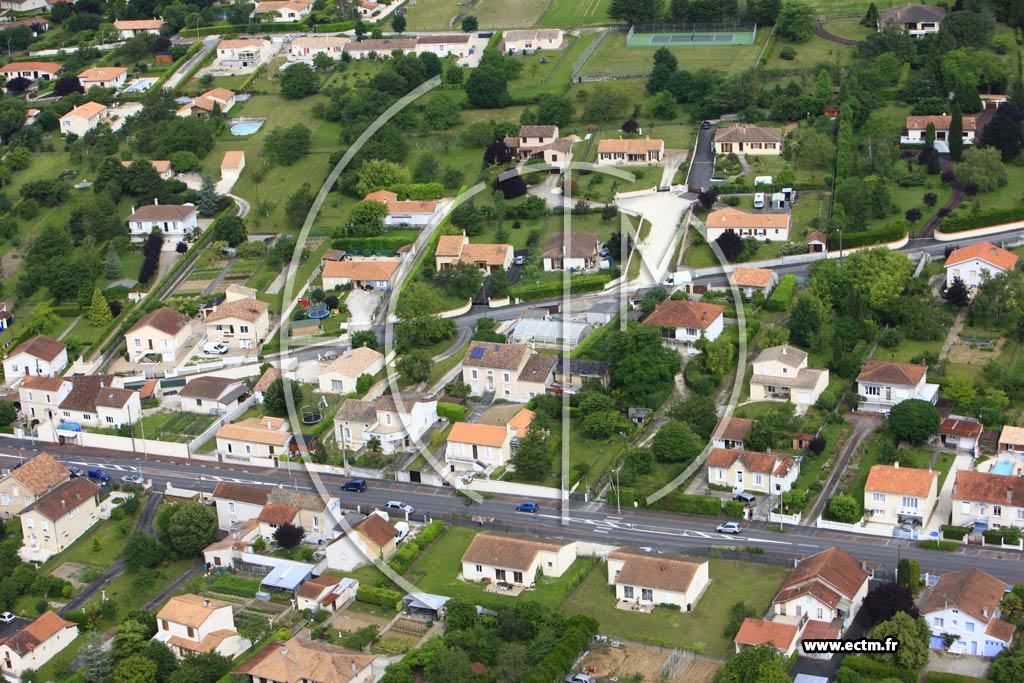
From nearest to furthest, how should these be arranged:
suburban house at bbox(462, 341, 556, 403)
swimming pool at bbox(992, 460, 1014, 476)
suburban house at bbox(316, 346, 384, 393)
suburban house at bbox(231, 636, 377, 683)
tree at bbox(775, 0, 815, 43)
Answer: suburban house at bbox(231, 636, 377, 683) < swimming pool at bbox(992, 460, 1014, 476) < suburban house at bbox(462, 341, 556, 403) < suburban house at bbox(316, 346, 384, 393) < tree at bbox(775, 0, 815, 43)

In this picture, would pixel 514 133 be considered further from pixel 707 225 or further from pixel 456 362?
pixel 456 362

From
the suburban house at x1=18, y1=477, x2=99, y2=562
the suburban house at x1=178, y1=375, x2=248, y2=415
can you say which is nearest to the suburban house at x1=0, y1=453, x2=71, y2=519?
the suburban house at x1=18, y1=477, x2=99, y2=562

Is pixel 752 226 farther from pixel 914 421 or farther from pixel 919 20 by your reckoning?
pixel 919 20

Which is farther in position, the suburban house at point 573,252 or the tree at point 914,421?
the suburban house at point 573,252

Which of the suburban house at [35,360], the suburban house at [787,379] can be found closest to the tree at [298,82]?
the suburban house at [35,360]

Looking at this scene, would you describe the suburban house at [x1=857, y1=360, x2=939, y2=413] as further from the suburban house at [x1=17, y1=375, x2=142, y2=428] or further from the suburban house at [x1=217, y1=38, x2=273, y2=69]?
the suburban house at [x1=217, y1=38, x2=273, y2=69]

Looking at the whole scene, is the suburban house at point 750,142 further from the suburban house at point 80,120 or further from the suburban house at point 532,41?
the suburban house at point 80,120

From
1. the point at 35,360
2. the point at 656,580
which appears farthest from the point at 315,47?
the point at 656,580
